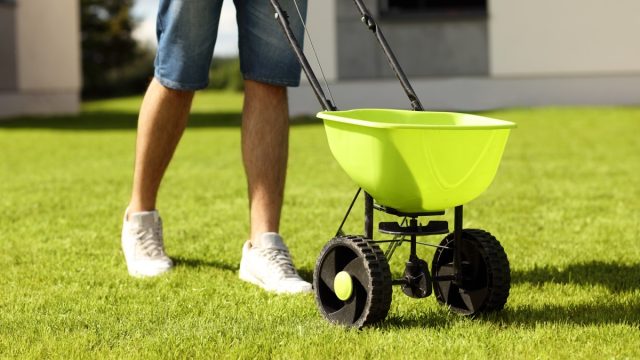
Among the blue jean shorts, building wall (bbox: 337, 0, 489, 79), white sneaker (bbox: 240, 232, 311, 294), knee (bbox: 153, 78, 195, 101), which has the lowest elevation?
white sneaker (bbox: 240, 232, 311, 294)

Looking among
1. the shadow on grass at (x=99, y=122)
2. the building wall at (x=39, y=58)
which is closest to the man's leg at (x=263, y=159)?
the shadow on grass at (x=99, y=122)

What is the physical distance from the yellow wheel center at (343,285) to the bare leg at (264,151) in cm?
67

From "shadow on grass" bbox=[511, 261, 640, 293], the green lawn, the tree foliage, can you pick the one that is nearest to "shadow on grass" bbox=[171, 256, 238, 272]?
the green lawn

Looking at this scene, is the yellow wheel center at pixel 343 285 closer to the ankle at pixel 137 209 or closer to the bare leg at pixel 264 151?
the bare leg at pixel 264 151

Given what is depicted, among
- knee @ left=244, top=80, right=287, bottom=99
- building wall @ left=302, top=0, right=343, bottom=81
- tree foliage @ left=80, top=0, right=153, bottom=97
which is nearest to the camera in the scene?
knee @ left=244, top=80, right=287, bottom=99

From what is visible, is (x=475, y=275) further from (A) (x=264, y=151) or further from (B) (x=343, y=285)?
(A) (x=264, y=151)

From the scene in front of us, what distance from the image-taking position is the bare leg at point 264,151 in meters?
3.21

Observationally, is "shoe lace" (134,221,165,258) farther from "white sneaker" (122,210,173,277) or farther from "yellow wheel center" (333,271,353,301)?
"yellow wheel center" (333,271,353,301)

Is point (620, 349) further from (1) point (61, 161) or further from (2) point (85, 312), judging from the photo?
(1) point (61, 161)

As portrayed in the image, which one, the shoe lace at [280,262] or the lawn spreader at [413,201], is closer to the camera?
the lawn spreader at [413,201]

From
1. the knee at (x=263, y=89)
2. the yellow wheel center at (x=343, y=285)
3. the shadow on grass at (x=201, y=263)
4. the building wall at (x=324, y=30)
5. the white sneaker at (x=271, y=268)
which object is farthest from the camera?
the building wall at (x=324, y=30)

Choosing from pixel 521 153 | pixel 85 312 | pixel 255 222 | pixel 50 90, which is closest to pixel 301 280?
pixel 255 222

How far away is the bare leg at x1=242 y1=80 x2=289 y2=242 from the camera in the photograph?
3209mm

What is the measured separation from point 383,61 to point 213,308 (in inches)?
449
